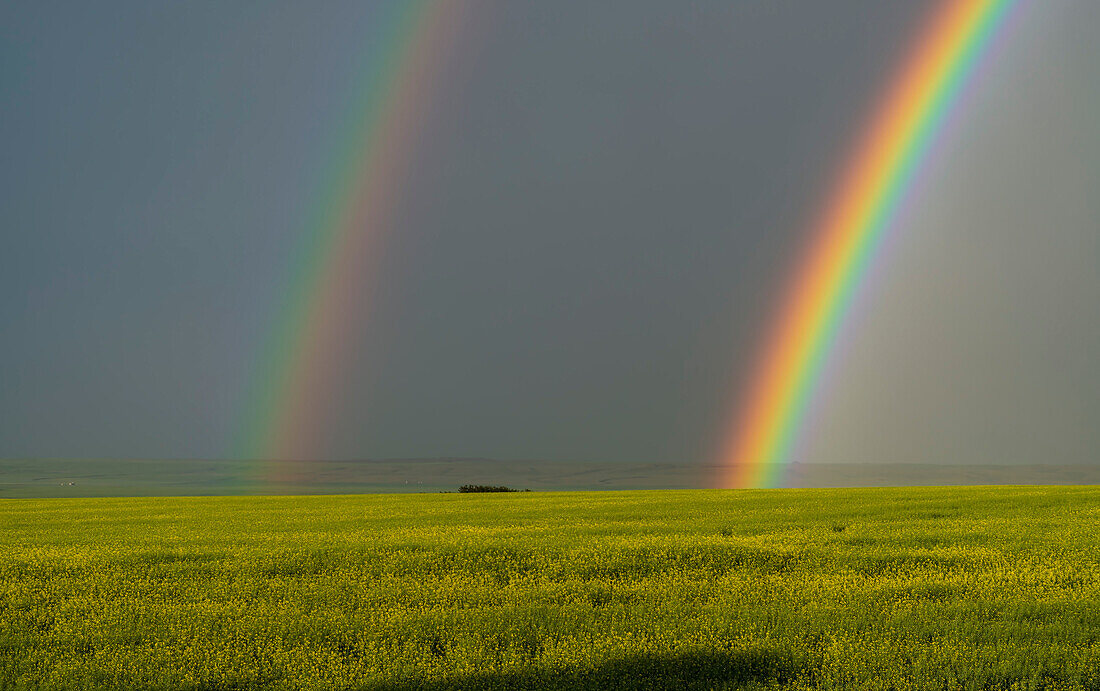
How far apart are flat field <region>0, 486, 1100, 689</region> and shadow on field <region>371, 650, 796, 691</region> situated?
0.09ft

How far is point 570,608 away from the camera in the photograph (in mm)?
10000

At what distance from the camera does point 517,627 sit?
921 cm

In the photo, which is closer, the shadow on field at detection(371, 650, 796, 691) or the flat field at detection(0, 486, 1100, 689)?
the shadow on field at detection(371, 650, 796, 691)

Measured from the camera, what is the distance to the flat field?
25.5 ft

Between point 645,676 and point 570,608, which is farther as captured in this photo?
point 570,608

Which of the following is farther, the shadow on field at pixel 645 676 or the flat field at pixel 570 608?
the flat field at pixel 570 608

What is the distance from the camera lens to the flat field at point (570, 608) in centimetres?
778

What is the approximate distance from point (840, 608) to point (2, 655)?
963 centimetres

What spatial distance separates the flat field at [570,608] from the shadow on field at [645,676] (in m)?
0.03

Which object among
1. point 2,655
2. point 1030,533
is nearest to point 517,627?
point 2,655

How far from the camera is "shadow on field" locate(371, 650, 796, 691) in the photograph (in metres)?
7.36

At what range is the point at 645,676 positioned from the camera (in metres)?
7.55

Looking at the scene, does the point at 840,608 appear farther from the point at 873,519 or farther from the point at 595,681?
the point at 873,519

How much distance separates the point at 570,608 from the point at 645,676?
100.0 inches
